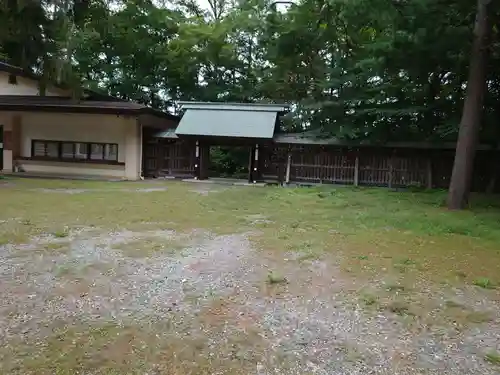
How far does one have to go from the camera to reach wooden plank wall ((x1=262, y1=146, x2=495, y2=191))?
15562 mm

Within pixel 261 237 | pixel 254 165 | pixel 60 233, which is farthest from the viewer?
pixel 254 165

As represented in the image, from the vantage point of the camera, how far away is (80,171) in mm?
17688

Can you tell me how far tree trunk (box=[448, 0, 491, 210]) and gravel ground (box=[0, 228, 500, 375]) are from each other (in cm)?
653

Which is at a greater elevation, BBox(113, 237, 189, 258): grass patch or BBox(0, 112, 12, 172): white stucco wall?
BBox(0, 112, 12, 172): white stucco wall

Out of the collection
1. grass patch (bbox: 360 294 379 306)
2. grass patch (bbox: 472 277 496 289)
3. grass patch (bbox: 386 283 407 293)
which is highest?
grass patch (bbox: 472 277 496 289)

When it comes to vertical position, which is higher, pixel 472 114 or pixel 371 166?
pixel 472 114

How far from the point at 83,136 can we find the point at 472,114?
14.3 metres

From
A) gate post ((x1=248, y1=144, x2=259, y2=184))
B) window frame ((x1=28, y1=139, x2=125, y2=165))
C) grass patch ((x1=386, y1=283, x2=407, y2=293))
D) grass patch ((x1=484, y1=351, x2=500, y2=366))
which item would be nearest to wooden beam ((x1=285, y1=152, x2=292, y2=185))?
gate post ((x1=248, y1=144, x2=259, y2=184))

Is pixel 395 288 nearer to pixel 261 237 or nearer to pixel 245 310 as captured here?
pixel 245 310

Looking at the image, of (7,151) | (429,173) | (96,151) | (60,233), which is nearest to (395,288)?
(60,233)

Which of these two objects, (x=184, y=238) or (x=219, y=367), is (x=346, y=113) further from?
(x=219, y=367)

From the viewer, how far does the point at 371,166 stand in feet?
53.7

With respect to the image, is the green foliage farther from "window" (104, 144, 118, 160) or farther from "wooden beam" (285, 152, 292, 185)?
"window" (104, 144, 118, 160)

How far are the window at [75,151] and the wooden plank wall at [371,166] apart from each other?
6.47 m
